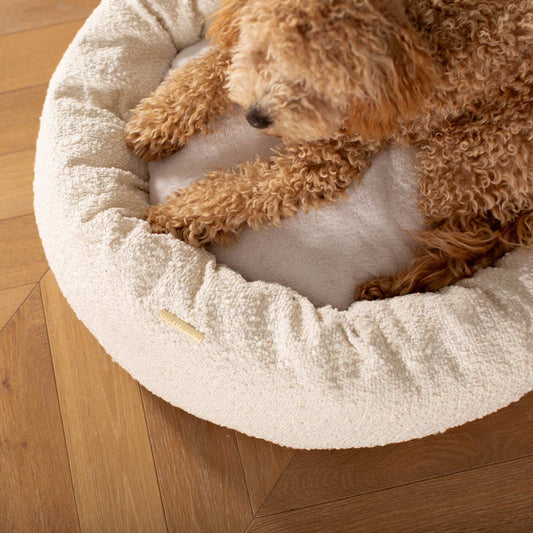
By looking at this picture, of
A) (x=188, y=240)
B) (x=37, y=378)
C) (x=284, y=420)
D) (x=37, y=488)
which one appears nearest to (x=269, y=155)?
(x=188, y=240)

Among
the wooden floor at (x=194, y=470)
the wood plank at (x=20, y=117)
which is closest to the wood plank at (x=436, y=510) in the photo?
the wooden floor at (x=194, y=470)

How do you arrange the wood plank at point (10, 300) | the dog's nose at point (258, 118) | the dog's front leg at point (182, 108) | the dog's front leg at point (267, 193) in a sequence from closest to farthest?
the dog's nose at point (258, 118) < the dog's front leg at point (267, 193) < the dog's front leg at point (182, 108) < the wood plank at point (10, 300)

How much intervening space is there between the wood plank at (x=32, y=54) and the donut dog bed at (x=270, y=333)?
0.49 meters

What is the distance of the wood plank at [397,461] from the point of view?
1084mm

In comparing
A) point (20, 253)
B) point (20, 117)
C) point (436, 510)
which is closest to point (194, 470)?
point (436, 510)

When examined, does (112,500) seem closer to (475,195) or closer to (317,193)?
(317,193)

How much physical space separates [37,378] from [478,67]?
106 cm

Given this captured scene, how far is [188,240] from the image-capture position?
3.44ft

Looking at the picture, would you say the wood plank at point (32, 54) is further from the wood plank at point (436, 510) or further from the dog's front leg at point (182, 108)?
the wood plank at point (436, 510)

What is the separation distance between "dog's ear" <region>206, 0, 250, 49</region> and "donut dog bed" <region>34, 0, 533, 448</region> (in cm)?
36

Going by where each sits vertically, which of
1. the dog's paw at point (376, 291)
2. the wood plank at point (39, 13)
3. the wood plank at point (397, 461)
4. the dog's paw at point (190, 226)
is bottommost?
the wood plank at point (397, 461)

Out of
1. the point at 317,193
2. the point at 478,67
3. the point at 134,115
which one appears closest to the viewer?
the point at 478,67

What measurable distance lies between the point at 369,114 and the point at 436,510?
0.81 metres

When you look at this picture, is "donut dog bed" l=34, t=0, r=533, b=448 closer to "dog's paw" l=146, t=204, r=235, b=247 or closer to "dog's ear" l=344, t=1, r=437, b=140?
"dog's paw" l=146, t=204, r=235, b=247
